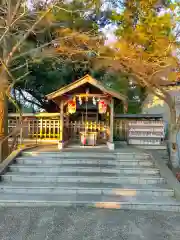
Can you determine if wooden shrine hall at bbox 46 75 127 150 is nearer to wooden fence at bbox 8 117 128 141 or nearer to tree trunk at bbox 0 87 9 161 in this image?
wooden fence at bbox 8 117 128 141

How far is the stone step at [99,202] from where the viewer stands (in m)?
5.79

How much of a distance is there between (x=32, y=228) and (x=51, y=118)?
7.40 metres

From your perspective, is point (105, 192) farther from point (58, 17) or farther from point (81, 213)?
point (58, 17)

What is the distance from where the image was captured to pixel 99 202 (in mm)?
5840

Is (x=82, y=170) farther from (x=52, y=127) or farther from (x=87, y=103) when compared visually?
(x=87, y=103)

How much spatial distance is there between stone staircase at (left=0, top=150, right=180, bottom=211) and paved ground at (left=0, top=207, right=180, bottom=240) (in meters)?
0.31

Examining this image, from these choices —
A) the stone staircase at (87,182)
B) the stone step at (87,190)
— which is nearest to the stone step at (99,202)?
the stone staircase at (87,182)

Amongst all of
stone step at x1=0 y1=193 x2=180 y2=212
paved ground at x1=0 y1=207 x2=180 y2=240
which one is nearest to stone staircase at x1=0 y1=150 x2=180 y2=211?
stone step at x1=0 y1=193 x2=180 y2=212

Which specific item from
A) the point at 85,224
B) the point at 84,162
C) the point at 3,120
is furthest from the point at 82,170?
the point at 3,120

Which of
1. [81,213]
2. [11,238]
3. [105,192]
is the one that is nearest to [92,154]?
[105,192]

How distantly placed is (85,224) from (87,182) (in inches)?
84.7

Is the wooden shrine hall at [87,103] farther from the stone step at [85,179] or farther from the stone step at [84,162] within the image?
the stone step at [85,179]

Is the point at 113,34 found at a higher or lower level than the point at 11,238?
higher

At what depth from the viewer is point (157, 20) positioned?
7.82 m
